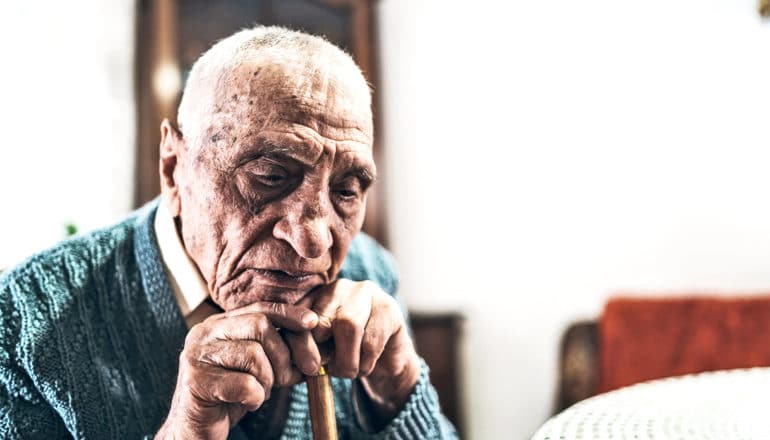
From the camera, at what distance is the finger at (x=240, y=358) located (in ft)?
2.22

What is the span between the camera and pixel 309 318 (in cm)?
72

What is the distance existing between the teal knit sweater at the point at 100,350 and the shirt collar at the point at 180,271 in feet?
0.05

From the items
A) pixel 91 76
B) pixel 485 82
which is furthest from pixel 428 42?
pixel 91 76

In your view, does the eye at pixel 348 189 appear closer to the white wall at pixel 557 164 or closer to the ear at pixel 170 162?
the ear at pixel 170 162

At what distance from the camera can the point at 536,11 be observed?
220 centimetres

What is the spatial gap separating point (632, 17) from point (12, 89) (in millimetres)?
1770

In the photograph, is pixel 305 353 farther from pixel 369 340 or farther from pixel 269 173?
pixel 269 173

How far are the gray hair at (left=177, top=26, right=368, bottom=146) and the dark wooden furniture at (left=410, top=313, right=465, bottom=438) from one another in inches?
58.2

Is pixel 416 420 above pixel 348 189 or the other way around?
the other way around

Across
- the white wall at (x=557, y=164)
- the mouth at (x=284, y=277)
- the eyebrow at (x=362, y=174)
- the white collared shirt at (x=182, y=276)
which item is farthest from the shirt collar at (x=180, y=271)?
the white wall at (x=557, y=164)

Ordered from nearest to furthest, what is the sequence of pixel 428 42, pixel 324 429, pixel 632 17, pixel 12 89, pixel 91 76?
1. pixel 324 429
2. pixel 12 89
3. pixel 91 76
4. pixel 632 17
5. pixel 428 42

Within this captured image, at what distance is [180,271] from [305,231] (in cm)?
25

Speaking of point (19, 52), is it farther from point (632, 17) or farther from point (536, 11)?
point (632, 17)

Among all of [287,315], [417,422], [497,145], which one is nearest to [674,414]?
[417,422]
